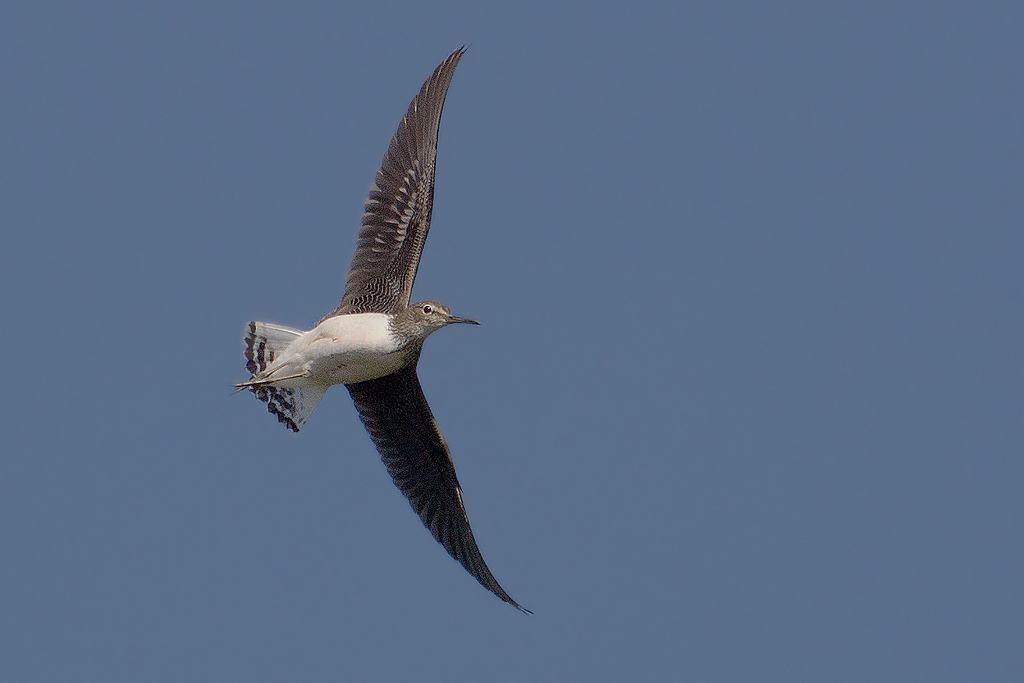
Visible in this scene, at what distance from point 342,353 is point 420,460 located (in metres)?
2.24

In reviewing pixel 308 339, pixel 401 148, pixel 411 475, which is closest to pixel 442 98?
pixel 401 148

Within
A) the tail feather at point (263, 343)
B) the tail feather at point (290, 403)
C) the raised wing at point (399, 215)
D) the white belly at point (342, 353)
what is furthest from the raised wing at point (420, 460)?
the tail feather at point (263, 343)

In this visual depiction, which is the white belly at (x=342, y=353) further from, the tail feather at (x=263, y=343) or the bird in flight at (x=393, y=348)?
the tail feather at (x=263, y=343)

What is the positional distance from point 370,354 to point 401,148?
2805 mm

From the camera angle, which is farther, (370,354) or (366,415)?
(366,415)

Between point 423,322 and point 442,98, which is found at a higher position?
point 442,98

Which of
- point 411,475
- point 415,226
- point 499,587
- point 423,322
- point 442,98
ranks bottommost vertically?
point 499,587

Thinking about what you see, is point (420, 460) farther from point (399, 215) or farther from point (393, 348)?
point (399, 215)

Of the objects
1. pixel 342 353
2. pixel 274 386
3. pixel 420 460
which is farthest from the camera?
pixel 420 460

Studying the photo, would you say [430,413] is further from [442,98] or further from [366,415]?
[442,98]

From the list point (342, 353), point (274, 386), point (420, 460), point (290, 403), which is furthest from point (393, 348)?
point (420, 460)

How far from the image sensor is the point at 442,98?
1733 centimetres

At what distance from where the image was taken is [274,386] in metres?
16.8

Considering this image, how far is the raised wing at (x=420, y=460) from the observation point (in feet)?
56.9
